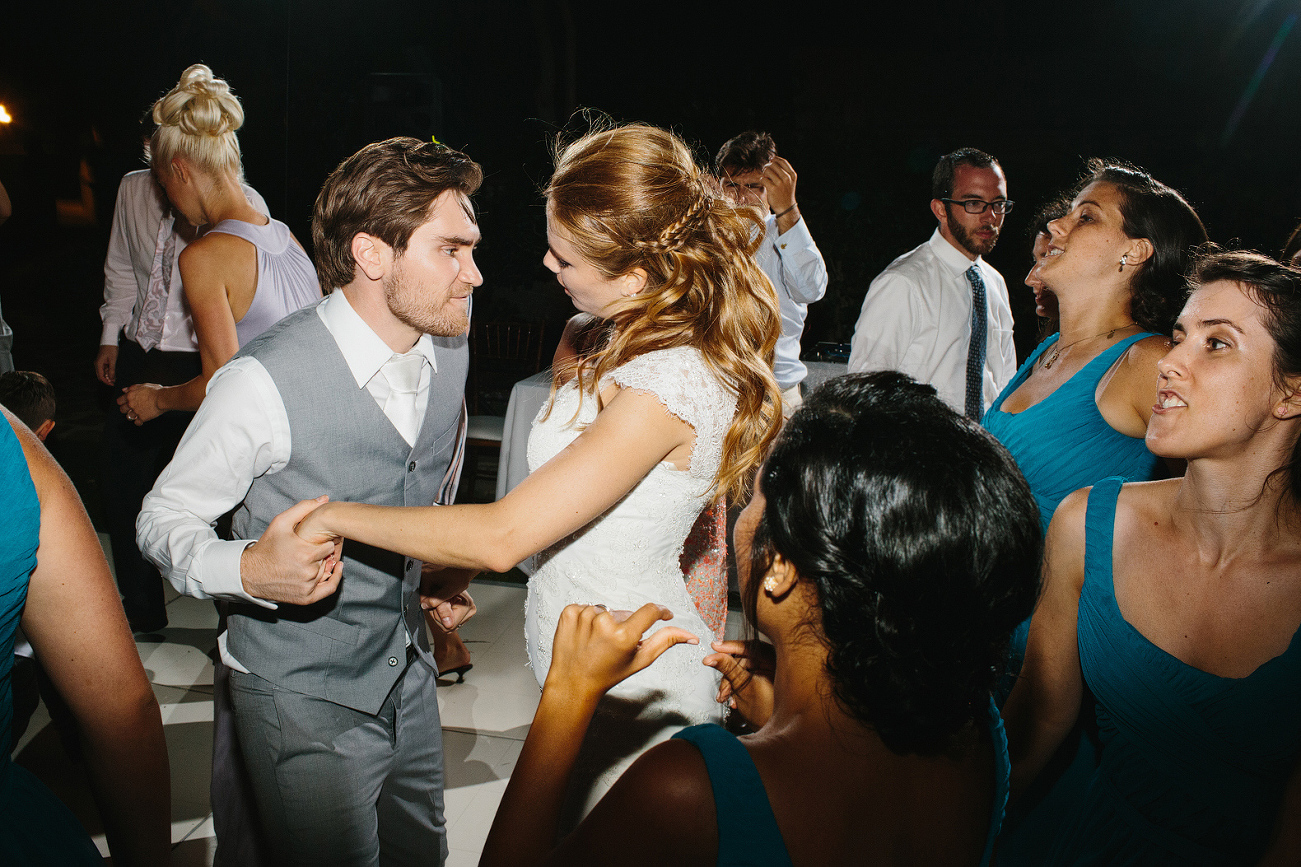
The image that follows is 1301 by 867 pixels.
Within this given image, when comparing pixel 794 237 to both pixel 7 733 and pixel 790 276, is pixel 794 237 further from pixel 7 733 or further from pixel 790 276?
pixel 7 733

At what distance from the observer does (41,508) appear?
83 centimetres

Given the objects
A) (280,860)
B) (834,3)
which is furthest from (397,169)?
(834,3)

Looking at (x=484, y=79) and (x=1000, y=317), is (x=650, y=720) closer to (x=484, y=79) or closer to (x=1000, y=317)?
(x=1000, y=317)

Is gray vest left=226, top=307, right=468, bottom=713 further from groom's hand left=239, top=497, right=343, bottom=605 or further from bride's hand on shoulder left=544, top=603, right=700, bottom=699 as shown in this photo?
bride's hand on shoulder left=544, top=603, right=700, bottom=699

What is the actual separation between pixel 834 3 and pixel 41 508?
8187mm

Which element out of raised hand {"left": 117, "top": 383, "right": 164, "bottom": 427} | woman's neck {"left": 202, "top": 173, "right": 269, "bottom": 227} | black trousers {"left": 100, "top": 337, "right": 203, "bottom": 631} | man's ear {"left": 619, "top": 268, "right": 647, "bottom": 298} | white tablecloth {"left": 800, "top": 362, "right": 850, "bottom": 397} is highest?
man's ear {"left": 619, "top": 268, "right": 647, "bottom": 298}

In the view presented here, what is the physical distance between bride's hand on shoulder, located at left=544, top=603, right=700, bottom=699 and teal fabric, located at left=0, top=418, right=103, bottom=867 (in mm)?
543

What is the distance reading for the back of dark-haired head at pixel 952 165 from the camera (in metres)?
3.08

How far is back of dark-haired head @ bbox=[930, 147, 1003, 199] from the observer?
308 centimetres

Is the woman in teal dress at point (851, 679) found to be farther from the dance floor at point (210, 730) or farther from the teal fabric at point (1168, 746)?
the dance floor at point (210, 730)

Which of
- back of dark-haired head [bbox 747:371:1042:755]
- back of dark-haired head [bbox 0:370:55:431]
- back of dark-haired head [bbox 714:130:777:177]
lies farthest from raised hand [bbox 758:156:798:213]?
back of dark-haired head [bbox 747:371:1042:755]

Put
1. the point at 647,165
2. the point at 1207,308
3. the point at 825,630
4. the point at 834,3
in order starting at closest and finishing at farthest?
the point at 825,630, the point at 1207,308, the point at 647,165, the point at 834,3

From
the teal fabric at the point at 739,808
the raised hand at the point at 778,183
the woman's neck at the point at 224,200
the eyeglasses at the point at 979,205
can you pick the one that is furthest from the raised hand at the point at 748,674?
the raised hand at the point at 778,183

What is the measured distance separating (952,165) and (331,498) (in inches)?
106
